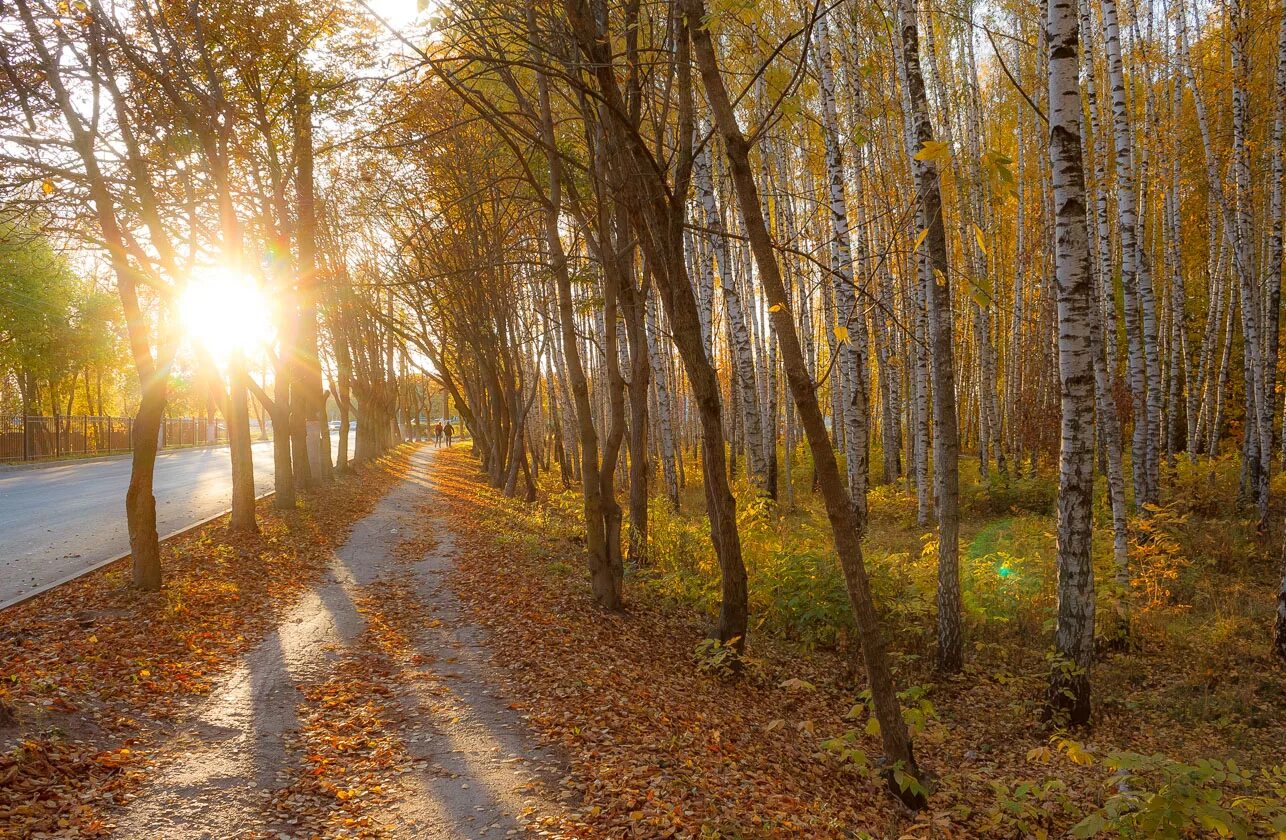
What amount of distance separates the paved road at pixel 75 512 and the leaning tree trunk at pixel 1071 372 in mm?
10035

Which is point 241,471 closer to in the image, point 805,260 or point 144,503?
point 144,503

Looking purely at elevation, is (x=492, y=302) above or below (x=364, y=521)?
above

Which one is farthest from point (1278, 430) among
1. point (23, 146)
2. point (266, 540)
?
point (23, 146)

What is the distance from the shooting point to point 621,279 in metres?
8.97

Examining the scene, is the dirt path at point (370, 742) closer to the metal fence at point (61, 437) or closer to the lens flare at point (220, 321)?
the lens flare at point (220, 321)

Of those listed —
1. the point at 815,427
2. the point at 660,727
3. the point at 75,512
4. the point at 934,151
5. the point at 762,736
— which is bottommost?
the point at 762,736

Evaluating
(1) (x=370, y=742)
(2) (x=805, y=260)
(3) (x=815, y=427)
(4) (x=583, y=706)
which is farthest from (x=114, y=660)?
(2) (x=805, y=260)

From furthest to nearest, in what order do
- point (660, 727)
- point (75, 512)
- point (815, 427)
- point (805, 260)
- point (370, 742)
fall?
1. point (75, 512)
2. point (805, 260)
3. point (660, 727)
4. point (370, 742)
5. point (815, 427)

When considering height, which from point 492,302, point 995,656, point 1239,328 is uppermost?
point 492,302

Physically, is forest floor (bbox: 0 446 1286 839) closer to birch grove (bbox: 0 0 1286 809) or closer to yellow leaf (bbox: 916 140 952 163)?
birch grove (bbox: 0 0 1286 809)

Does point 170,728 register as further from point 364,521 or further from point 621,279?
point 364,521

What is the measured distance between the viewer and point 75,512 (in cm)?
1412

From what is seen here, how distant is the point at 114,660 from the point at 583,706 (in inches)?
155

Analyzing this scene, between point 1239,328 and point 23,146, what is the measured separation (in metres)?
27.7
